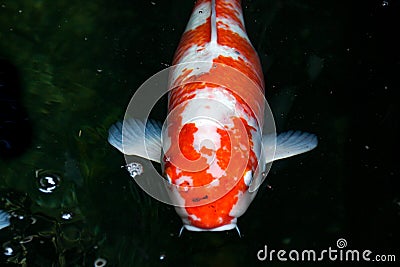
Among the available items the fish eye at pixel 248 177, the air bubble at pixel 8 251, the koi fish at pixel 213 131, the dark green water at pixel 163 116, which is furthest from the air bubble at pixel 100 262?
the fish eye at pixel 248 177

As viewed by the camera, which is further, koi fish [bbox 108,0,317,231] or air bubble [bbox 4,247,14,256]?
air bubble [bbox 4,247,14,256]

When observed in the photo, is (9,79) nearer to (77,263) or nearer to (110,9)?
(110,9)

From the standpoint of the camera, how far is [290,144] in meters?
3.05

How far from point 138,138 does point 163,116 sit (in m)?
0.43

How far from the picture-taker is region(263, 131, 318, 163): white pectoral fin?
2979 mm

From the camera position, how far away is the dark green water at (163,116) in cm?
307

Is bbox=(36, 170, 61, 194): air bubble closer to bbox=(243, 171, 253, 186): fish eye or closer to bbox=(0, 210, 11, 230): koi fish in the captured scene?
bbox=(0, 210, 11, 230): koi fish

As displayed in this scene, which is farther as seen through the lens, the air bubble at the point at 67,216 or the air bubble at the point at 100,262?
the air bubble at the point at 67,216

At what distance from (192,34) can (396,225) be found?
162 centimetres

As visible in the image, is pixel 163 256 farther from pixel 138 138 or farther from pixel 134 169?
pixel 138 138

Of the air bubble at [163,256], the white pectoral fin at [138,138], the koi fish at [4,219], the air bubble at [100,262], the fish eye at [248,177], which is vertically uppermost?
the fish eye at [248,177]

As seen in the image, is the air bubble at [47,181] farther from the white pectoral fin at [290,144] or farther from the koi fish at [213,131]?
the white pectoral fin at [290,144]

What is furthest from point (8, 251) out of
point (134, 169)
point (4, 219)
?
point (134, 169)

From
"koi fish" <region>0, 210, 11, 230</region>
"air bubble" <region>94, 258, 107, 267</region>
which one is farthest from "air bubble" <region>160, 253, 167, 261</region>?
"koi fish" <region>0, 210, 11, 230</region>
